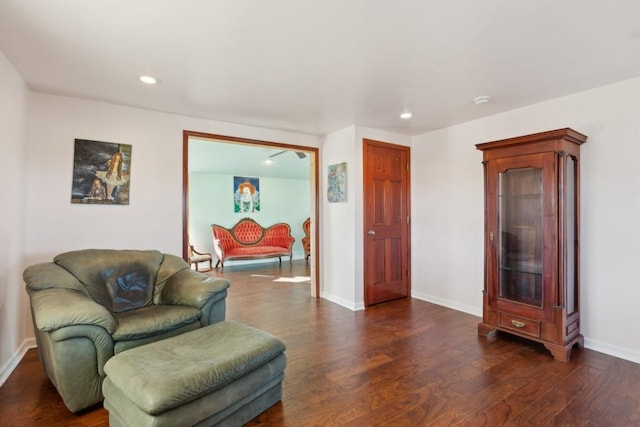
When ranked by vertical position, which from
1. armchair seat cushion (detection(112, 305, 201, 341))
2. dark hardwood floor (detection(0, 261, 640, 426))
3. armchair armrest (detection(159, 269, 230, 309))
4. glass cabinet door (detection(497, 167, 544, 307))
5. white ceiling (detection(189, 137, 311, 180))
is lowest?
dark hardwood floor (detection(0, 261, 640, 426))

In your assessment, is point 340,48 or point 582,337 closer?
point 340,48

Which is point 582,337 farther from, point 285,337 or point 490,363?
point 285,337

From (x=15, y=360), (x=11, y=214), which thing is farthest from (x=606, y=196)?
(x=15, y=360)

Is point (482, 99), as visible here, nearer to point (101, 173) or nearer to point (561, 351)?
point (561, 351)

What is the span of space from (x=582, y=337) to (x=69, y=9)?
4.36 meters

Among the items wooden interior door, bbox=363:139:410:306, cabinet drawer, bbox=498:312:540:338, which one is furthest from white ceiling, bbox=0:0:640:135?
cabinet drawer, bbox=498:312:540:338

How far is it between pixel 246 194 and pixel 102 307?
5747 millimetres

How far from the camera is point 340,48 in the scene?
2.14m

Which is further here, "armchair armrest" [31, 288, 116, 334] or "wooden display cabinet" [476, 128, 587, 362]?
"wooden display cabinet" [476, 128, 587, 362]

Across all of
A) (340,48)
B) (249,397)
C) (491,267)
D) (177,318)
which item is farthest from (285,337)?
(340,48)

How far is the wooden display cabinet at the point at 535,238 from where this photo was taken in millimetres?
2658

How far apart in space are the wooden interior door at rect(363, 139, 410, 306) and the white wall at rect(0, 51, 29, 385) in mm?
3294

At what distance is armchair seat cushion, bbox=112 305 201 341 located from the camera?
7.01ft

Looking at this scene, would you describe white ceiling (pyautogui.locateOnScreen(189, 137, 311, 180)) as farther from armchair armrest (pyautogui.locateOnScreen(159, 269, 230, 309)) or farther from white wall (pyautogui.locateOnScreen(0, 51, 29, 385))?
armchair armrest (pyautogui.locateOnScreen(159, 269, 230, 309))
